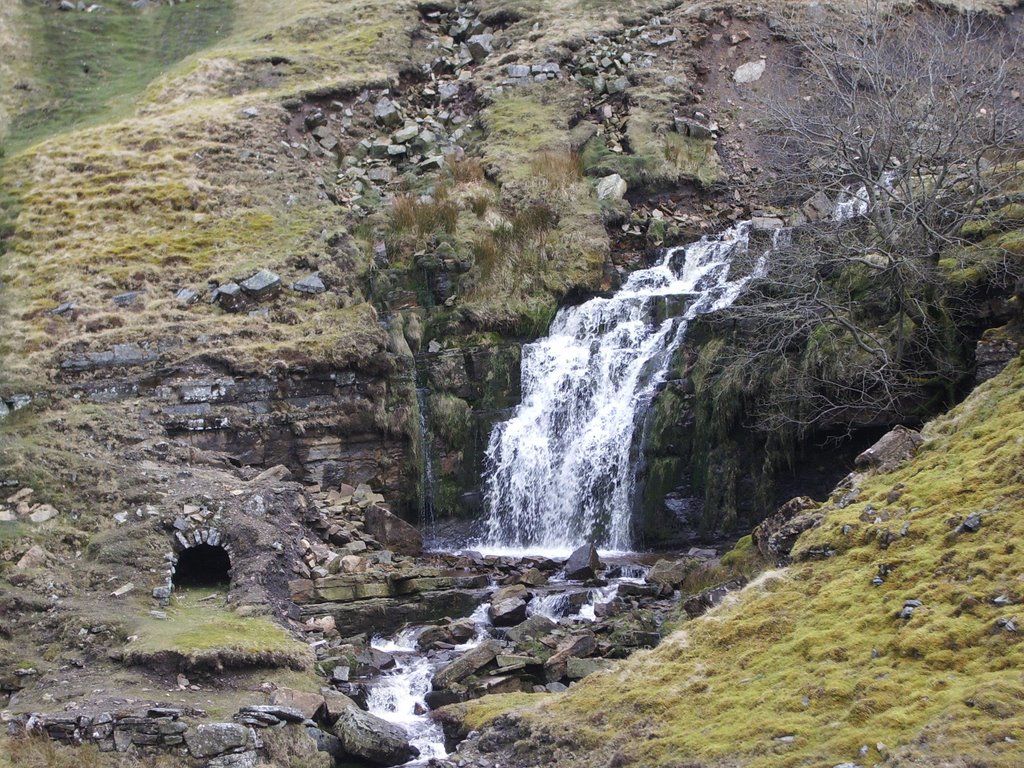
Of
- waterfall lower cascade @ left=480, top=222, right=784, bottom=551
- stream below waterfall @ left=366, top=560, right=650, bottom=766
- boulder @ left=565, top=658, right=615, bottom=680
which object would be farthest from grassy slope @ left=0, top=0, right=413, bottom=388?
boulder @ left=565, top=658, right=615, bottom=680

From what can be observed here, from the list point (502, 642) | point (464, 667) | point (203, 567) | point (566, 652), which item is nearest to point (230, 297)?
point (203, 567)

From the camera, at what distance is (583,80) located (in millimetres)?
38531

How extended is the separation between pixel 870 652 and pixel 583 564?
33.4 ft

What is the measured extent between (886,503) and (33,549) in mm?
14328

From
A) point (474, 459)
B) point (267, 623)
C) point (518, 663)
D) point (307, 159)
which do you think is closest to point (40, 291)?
point (307, 159)

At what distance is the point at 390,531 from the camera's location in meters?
24.5

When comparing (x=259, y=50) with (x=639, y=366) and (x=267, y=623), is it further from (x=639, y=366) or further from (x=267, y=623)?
(x=267, y=623)

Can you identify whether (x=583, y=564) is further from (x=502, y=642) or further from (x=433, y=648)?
(x=502, y=642)

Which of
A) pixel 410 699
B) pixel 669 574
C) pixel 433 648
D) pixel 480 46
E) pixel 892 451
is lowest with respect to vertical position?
pixel 433 648

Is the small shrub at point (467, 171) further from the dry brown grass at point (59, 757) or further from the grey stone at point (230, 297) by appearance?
the dry brown grass at point (59, 757)

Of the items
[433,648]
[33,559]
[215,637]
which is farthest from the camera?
[33,559]

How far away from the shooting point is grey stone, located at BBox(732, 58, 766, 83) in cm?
3769

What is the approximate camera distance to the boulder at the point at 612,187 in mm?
32500

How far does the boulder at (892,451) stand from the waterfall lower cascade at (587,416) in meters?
9.21
